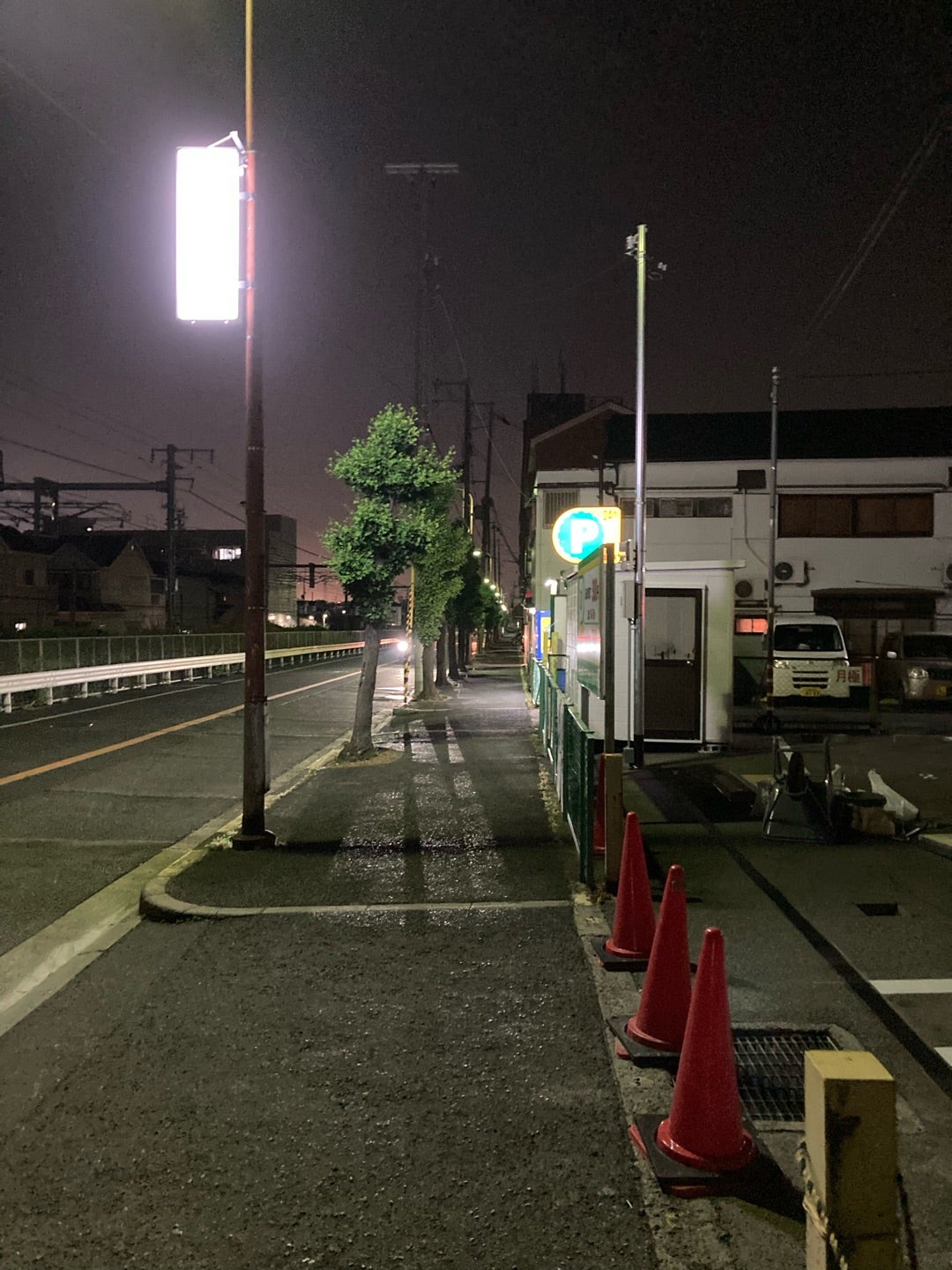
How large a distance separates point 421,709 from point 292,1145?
1834cm

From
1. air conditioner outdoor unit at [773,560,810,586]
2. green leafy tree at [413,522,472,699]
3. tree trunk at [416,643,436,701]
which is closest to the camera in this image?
green leafy tree at [413,522,472,699]

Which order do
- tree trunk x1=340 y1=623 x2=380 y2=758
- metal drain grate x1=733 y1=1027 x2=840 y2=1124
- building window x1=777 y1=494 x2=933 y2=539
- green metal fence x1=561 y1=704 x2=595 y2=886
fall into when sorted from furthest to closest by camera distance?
building window x1=777 y1=494 x2=933 y2=539 → tree trunk x1=340 y1=623 x2=380 y2=758 → green metal fence x1=561 y1=704 x2=595 y2=886 → metal drain grate x1=733 y1=1027 x2=840 y2=1124

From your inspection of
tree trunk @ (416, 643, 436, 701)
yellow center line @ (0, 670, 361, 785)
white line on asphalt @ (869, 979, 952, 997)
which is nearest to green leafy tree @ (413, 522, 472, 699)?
tree trunk @ (416, 643, 436, 701)

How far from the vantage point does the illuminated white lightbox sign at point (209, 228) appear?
7.91 meters

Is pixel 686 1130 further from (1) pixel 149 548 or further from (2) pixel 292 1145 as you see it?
(1) pixel 149 548

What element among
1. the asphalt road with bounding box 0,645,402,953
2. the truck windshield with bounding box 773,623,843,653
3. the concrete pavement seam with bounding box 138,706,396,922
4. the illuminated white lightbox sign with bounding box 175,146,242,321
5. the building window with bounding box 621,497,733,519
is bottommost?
the asphalt road with bounding box 0,645,402,953

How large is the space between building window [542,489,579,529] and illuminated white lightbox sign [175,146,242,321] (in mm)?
30020

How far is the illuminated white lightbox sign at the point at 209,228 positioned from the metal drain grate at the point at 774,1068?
22.7ft

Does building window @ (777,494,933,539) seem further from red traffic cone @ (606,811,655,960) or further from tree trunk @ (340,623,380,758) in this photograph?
red traffic cone @ (606,811,655,960)

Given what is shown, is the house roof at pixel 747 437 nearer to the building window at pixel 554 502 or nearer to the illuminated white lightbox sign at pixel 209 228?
the building window at pixel 554 502

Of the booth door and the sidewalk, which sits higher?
the booth door

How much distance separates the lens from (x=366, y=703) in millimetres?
14055

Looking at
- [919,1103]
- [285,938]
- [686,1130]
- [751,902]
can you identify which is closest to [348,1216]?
[686,1130]

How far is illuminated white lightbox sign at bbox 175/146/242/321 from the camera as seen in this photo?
791 centimetres
